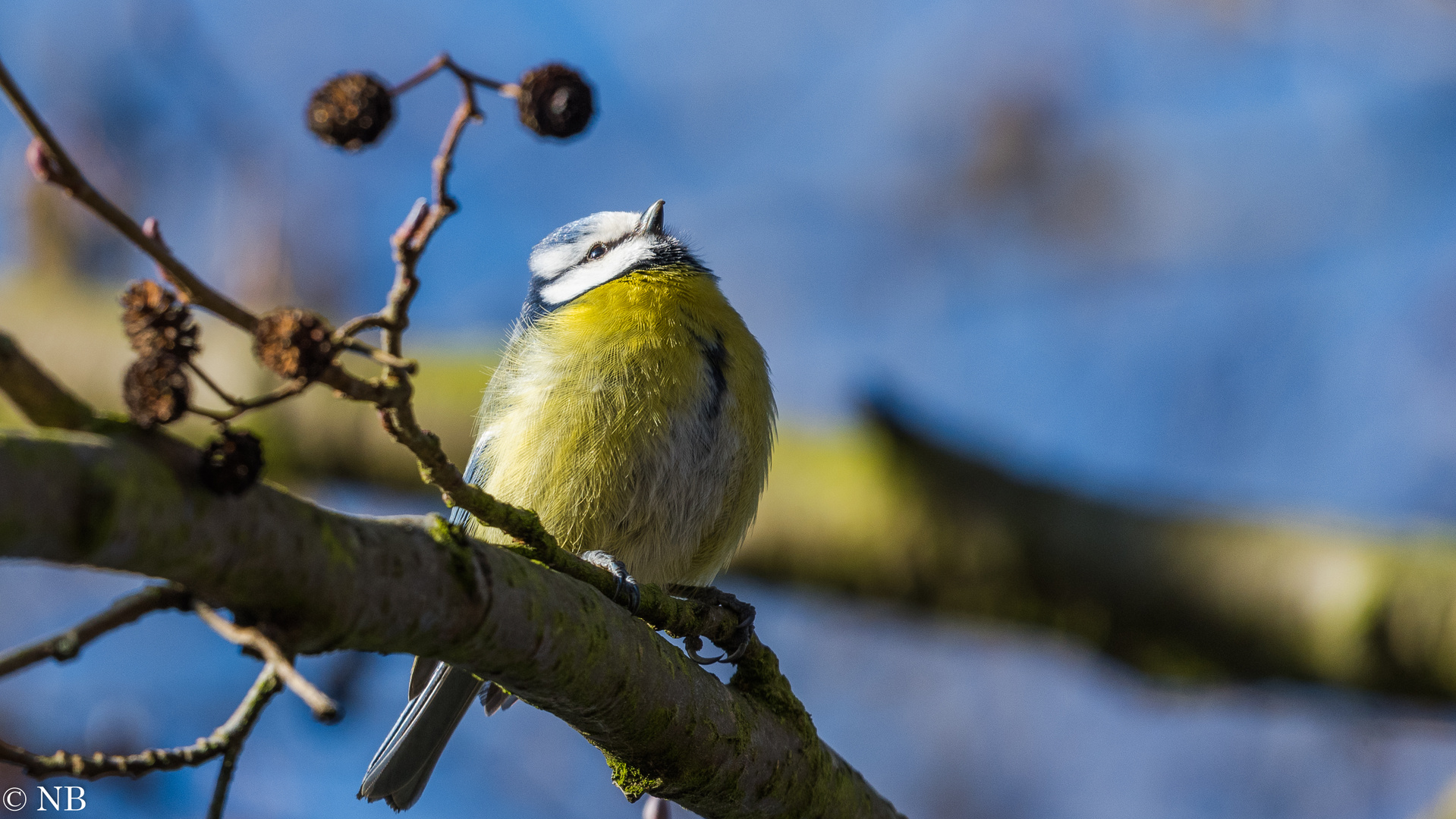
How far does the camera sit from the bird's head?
354cm

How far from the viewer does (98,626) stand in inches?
44.1

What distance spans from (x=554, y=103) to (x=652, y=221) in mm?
2334

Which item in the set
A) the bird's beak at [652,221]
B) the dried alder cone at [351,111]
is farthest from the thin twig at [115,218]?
the bird's beak at [652,221]

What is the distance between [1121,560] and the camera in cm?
396

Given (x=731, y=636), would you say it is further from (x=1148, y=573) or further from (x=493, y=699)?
(x=1148, y=573)

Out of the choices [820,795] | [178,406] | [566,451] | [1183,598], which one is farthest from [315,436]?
[178,406]

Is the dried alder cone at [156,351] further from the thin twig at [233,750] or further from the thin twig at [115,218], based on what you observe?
the thin twig at [233,750]

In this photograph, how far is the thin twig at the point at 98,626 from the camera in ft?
3.47

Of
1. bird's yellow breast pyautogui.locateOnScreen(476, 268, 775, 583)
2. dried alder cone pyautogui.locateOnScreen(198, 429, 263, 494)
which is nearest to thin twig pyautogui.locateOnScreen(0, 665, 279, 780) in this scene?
dried alder cone pyautogui.locateOnScreen(198, 429, 263, 494)

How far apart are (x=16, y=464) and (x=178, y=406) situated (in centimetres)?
14

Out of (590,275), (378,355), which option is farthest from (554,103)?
(590,275)

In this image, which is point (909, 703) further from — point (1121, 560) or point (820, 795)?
point (820, 795)

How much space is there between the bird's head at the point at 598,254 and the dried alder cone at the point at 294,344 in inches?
87.0

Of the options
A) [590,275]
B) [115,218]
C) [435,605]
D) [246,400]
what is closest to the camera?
[115,218]
